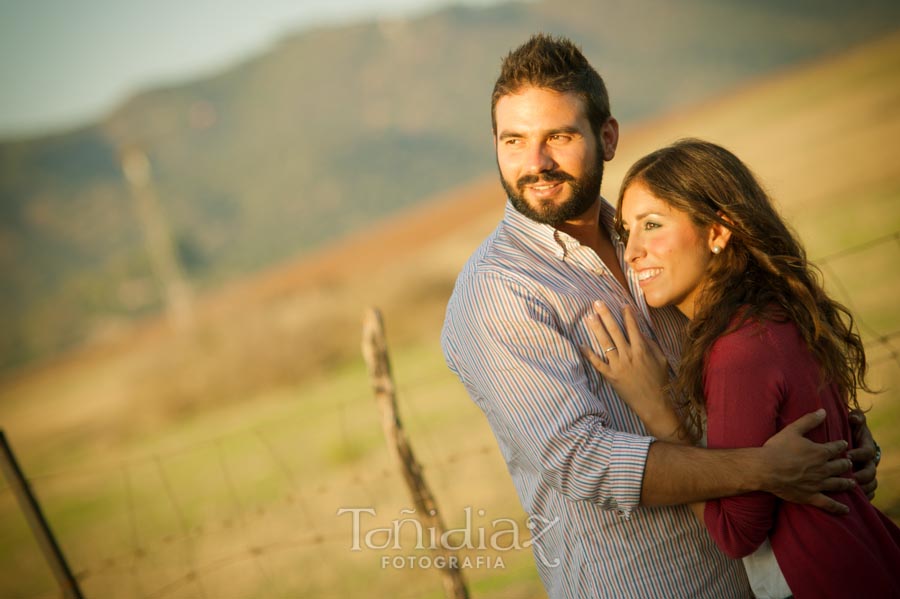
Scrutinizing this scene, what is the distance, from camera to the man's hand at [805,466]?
2.05m

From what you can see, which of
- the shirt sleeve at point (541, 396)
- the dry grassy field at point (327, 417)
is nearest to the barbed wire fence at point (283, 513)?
the dry grassy field at point (327, 417)

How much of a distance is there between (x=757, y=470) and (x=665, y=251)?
2.28ft

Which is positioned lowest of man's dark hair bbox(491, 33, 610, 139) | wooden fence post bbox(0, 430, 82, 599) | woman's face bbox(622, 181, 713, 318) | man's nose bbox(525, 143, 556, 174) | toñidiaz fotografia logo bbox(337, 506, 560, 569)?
toñidiaz fotografia logo bbox(337, 506, 560, 569)

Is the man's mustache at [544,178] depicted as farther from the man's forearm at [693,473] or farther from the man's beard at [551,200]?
the man's forearm at [693,473]

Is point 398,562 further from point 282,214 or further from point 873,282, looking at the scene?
point 282,214

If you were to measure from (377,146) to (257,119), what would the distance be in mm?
25901

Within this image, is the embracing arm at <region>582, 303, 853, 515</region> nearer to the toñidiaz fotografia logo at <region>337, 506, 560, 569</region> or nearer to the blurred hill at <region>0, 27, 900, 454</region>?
the toñidiaz fotografia logo at <region>337, 506, 560, 569</region>

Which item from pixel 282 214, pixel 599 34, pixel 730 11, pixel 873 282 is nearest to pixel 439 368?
pixel 873 282

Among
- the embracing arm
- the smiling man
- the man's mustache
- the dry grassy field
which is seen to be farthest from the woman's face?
the dry grassy field

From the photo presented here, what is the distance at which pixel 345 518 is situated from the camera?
31.7 feet

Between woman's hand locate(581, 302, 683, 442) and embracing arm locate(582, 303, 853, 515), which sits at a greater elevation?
woman's hand locate(581, 302, 683, 442)

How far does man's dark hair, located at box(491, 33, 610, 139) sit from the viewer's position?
255 centimetres

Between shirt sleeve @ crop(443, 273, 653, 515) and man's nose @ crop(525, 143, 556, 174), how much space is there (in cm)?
40

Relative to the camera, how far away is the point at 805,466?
6.75ft
